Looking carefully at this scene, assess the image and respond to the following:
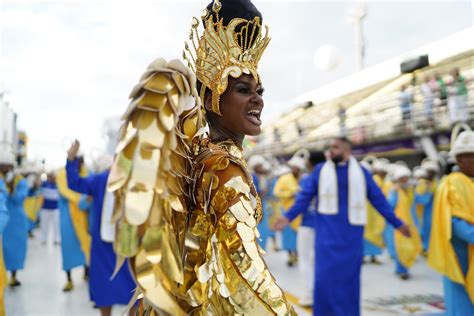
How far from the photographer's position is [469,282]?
10.3 ft

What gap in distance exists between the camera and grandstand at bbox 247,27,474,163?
10664 millimetres

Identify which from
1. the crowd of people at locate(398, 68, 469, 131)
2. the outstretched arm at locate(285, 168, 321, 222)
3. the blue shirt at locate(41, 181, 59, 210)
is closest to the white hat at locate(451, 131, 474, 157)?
the outstretched arm at locate(285, 168, 321, 222)

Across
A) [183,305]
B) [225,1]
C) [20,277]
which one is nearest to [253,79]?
[225,1]

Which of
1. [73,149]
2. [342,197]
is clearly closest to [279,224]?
[342,197]

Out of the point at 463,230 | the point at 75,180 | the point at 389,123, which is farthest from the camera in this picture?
the point at 389,123

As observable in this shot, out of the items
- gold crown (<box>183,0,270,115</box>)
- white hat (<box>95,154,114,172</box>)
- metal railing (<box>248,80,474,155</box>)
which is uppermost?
metal railing (<box>248,80,474,155</box>)

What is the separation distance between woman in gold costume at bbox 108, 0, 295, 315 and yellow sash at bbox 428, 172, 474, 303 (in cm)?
227

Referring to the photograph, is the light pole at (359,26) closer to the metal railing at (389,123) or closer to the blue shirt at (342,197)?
the metal railing at (389,123)

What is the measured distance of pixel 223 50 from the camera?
58.7 inches

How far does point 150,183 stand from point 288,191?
6.44m

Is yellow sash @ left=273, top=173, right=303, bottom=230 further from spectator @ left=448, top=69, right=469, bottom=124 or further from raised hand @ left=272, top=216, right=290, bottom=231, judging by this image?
spectator @ left=448, top=69, right=469, bottom=124

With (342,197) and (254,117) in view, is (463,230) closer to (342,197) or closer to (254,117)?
(342,197)

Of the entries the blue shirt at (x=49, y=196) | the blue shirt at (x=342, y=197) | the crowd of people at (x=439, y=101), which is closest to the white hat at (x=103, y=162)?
the blue shirt at (x=342, y=197)

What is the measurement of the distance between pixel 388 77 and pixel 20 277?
17.4 meters
